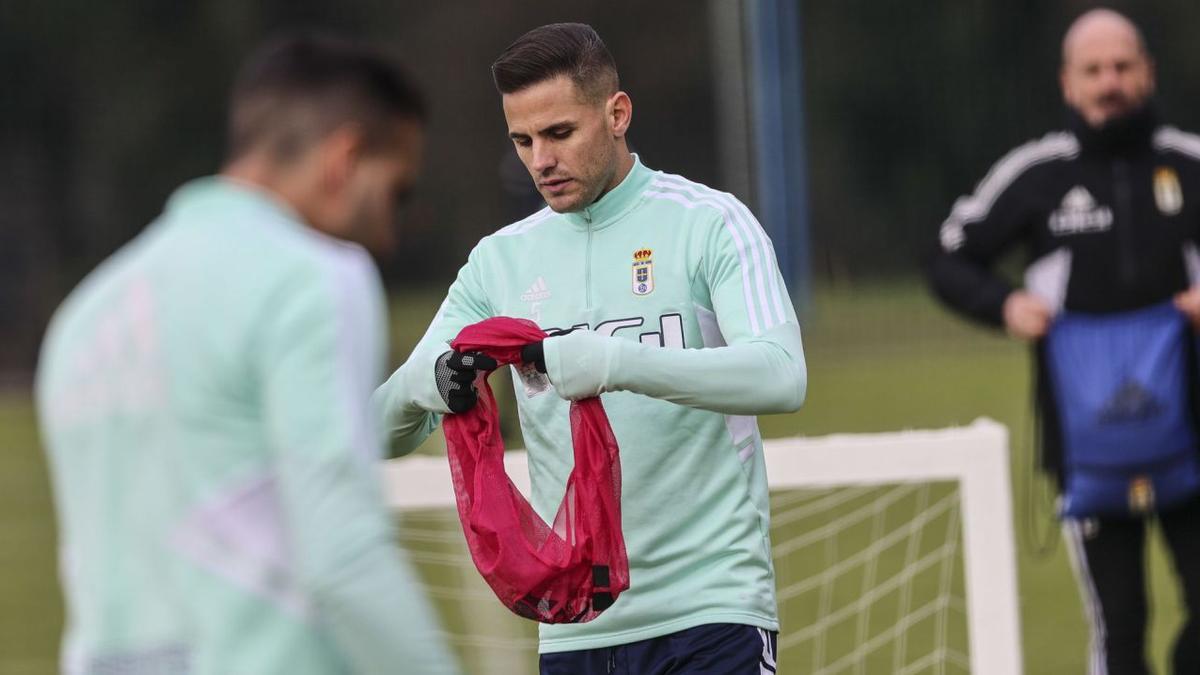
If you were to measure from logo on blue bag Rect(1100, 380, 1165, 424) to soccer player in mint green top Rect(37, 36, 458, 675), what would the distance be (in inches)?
144

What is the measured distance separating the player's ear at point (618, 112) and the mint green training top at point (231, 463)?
1.55 meters

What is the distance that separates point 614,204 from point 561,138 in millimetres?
184

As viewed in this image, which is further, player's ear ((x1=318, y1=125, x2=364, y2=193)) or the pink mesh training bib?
the pink mesh training bib

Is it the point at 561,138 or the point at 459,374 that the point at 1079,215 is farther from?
the point at 459,374

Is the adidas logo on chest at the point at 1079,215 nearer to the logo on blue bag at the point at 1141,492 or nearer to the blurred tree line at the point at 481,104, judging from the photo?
the logo on blue bag at the point at 1141,492

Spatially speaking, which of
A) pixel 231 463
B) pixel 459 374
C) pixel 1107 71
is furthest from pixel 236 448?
pixel 1107 71

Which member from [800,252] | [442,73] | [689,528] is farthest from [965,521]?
[442,73]

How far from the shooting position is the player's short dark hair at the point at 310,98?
96.2 inches

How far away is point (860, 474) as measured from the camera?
550 centimetres

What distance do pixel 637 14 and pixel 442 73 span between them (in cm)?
280

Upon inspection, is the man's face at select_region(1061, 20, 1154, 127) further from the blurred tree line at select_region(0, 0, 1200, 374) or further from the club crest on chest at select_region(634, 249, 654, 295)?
the blurred tree line at select_region(0, 0, 1200, 374)

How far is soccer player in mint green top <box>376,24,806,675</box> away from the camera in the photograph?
3711 millimetres

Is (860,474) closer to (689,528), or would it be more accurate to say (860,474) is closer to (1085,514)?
(1085,514)

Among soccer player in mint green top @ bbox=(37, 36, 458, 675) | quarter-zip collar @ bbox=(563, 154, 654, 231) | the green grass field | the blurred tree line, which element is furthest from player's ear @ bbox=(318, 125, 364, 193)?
the blurred tree line
